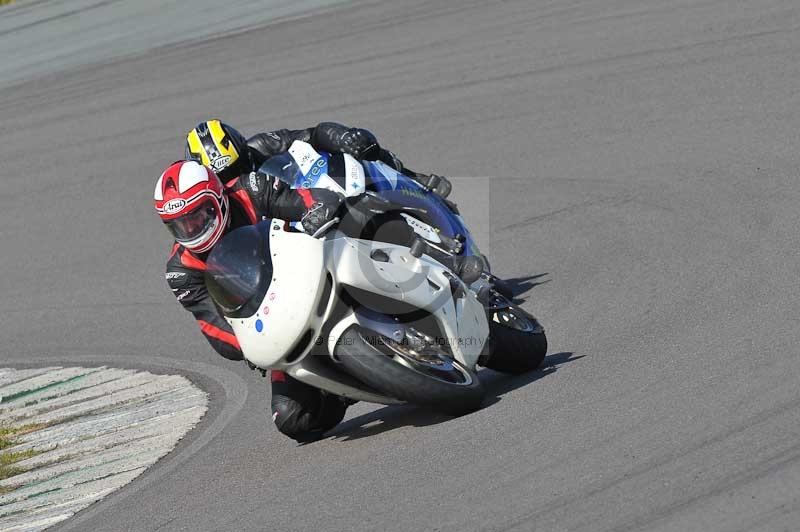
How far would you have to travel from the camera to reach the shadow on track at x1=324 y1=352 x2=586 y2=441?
21.7ft

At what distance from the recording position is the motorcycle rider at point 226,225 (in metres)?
6.46

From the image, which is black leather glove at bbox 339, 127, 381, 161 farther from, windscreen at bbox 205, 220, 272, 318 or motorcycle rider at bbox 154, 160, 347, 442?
windscreen at bbox 205, 220, 272, 318

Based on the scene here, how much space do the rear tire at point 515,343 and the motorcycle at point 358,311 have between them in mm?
26

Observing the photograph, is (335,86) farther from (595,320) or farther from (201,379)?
(595,320)

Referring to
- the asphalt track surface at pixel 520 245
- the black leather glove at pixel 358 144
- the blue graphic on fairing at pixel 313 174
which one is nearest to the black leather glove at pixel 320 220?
the asphalt track surface at pixel 520 245

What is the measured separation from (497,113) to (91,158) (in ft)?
15.4

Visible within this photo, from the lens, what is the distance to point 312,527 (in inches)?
213

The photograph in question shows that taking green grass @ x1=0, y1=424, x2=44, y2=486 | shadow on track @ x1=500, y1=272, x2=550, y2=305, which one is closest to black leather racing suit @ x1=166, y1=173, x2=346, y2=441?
green grass @ x1=0, y1=424, x2=44, y2=486

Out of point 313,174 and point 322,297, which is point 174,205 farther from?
point 313,174

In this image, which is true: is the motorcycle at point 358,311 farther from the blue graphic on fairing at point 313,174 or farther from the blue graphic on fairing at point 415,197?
the blue graphic on fairing at point 313,174

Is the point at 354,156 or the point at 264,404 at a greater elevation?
the point at 354,156

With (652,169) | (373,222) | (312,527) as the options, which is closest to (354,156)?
(373,222)

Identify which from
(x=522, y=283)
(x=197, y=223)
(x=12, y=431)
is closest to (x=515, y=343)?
(x=197, y=223)

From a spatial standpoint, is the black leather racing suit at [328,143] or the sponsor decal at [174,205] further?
the black leather racing suit at [328,143]
